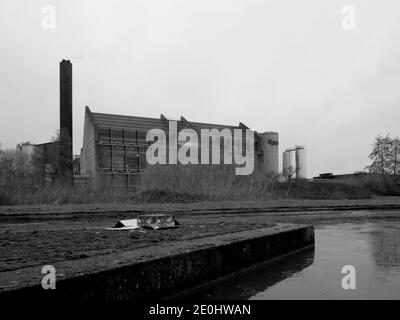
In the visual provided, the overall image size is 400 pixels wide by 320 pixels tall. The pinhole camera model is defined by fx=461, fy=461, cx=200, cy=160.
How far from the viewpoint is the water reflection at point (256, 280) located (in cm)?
459

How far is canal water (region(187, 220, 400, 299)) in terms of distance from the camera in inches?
178

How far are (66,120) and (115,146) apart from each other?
9787 mm

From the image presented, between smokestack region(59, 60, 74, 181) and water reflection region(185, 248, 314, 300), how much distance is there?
41.9 metres

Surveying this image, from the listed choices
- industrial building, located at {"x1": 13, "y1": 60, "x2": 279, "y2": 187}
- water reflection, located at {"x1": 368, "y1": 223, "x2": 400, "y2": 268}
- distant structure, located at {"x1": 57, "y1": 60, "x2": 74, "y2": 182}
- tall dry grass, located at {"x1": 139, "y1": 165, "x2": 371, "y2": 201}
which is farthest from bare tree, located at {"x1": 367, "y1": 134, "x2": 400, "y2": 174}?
water reflection, located at {"x1": 368, "y1": 223, "x2": 400, "y2": 268}

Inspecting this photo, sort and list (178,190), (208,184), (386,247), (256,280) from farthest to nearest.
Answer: (208,184), (178,190), (386,247), (256,280)

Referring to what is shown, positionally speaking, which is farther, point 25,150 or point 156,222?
point 25,150

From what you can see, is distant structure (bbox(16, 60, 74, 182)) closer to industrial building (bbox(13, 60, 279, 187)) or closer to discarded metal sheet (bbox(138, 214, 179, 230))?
industrial building (bbox(13, 60, 279, 187))

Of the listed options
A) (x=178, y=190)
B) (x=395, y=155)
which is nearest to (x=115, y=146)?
(x=178, y=190)

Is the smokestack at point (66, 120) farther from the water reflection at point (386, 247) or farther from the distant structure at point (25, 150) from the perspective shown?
the water reflection at point (386, 247)

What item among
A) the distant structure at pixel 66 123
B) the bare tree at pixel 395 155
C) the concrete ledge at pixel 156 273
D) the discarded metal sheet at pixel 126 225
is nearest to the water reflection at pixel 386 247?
the concrete ledge at pixel 156 273

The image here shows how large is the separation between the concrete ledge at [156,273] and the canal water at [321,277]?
0.62 feet

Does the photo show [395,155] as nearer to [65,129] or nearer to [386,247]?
[65,129]

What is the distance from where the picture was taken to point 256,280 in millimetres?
5285

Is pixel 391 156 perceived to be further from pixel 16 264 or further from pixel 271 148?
pixel 16 264
